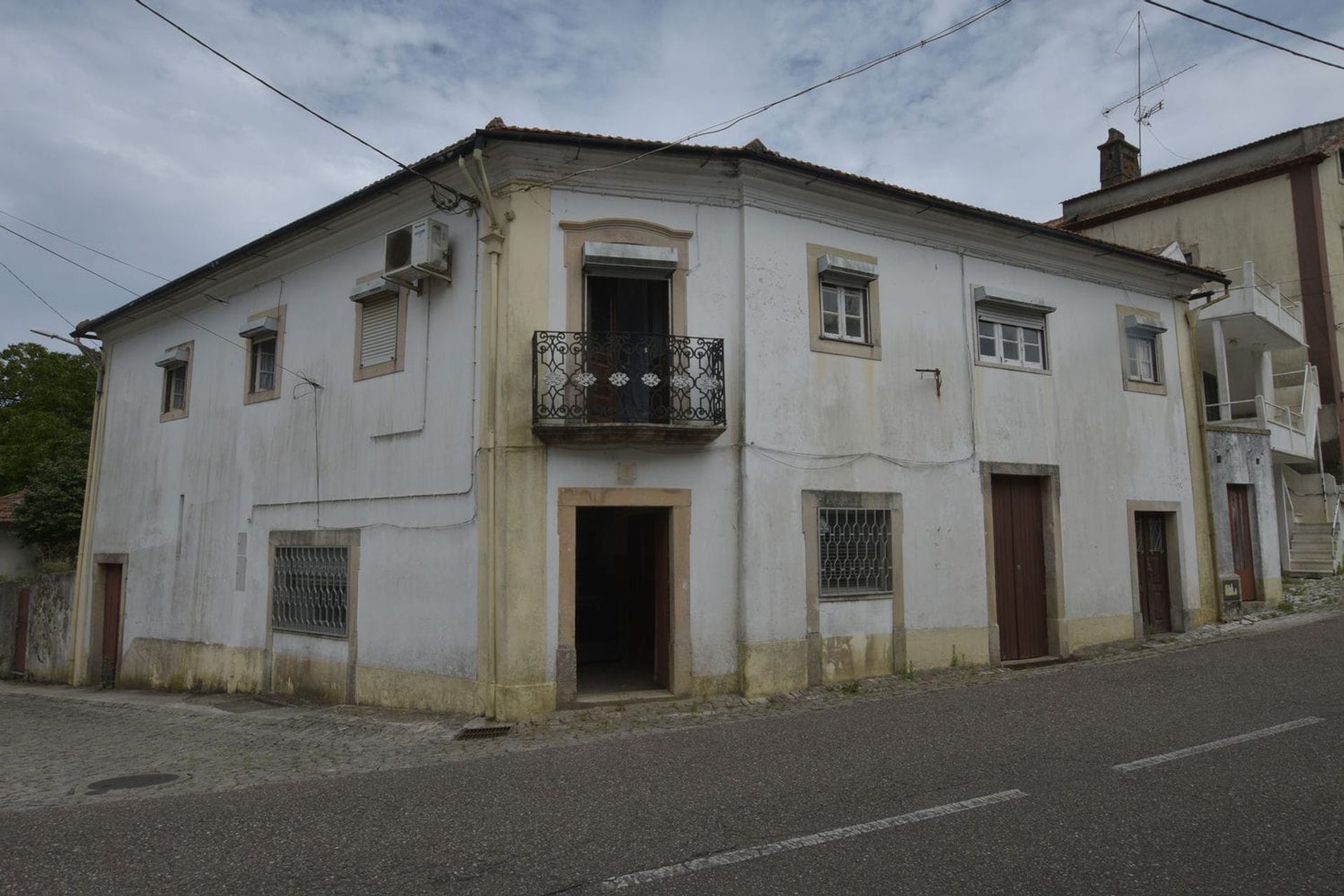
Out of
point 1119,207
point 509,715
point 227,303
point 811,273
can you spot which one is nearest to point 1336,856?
point 509,715

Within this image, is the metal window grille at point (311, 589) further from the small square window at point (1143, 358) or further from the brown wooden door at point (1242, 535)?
the brown wooden door at point (1242, 535)

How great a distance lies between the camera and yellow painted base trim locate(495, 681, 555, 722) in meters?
8.83

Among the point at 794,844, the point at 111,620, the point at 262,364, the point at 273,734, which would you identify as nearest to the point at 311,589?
the point at 273,734

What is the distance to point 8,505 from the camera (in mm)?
24516

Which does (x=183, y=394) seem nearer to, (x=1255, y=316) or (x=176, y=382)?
(x=176, y=382)

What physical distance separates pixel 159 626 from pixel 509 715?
8.53 meters

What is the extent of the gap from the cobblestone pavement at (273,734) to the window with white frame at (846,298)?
14.2 feet

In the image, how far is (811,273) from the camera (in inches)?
422

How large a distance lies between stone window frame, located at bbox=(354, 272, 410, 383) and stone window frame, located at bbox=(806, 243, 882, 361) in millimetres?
5016

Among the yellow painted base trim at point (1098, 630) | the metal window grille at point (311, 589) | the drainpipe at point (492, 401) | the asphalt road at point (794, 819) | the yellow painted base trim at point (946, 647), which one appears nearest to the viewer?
the asphalt road at point (794, 819)

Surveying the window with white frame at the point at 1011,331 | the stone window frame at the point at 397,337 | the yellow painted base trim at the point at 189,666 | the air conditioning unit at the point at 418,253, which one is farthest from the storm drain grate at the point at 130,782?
the window with white frame at the point at 1011,331

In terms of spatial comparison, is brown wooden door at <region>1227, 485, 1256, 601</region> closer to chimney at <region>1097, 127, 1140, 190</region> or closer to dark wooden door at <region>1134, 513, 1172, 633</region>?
dark wooden door at <region>1134, 513, 1172, 633</region>

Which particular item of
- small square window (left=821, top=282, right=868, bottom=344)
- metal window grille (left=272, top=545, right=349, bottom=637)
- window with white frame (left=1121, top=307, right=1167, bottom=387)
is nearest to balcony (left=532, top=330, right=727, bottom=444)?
small square window (left=821, top=282, right=868, bottom=344)

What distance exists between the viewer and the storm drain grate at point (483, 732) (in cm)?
832
